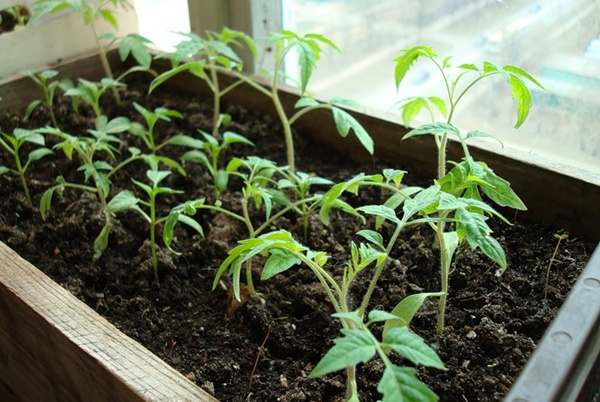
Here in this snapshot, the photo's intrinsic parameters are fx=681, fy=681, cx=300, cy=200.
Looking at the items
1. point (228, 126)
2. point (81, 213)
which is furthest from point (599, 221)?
point (81, 213)

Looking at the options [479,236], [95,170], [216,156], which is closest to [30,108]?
[95,170]

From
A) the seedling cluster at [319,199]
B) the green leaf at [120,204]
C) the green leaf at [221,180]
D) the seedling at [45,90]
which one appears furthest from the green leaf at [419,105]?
the seedling at [45,90]

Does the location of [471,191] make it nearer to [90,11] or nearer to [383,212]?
[383,212]

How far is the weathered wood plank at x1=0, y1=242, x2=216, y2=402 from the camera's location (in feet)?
2.89

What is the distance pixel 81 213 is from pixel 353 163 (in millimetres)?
570

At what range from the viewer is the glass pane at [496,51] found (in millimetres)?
1266

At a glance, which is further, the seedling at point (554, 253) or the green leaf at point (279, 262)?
the seedling at point (554, 253)

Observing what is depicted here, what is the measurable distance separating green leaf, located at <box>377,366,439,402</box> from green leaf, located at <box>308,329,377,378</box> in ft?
0.09

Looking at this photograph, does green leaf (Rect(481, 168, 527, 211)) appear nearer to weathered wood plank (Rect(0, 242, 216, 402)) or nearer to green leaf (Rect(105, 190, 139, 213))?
weathered wood plank (Rect(0, 242, 216, 402))

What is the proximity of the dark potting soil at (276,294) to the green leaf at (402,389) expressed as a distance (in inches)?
10.6

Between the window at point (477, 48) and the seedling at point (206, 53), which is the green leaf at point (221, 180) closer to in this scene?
the seedling at point (206, 53)

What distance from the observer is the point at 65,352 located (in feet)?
3.22

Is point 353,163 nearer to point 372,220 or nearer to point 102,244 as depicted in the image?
point 372,220

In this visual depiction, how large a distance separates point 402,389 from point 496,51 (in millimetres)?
940
